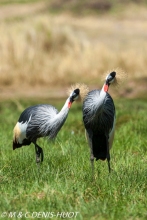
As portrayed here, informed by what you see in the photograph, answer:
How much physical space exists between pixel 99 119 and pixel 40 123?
2.08 ft

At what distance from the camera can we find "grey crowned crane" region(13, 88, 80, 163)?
5.44 m

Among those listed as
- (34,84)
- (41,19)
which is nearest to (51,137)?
(34,84)

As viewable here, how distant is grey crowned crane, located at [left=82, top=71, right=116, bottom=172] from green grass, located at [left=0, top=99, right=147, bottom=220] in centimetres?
21

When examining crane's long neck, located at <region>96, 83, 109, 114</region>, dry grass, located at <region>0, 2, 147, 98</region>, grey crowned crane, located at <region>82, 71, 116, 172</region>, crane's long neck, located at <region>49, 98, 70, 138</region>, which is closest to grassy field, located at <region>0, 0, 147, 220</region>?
dry grass, located at <region>0, 2, 147, 98</region>

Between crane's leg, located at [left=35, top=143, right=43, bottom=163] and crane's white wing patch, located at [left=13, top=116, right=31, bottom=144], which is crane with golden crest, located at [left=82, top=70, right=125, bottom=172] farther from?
crane's white wing patch, located at [left=13, top=116, right=31, bottom=144]

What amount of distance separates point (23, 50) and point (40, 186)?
1463cm

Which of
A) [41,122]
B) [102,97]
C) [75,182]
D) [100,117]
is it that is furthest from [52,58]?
[75,182]

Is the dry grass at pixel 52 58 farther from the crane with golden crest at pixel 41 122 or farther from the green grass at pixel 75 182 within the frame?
the crane with golden crest at pixel 41 122

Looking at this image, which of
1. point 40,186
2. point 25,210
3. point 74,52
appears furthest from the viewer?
point 74,52

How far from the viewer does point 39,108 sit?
5852 millimetres

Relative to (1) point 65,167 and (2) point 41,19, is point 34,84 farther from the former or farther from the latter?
(1) point 65,167

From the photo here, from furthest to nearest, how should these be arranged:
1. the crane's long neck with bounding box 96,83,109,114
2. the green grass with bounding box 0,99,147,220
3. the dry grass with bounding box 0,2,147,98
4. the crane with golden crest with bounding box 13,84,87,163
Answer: the dry grass with bounding box 0,2,147,98 → the crane with golden crest with bounding box 13,84,87,163 → the crane's long neck with bounding box 96,83,109,114 → the green grass with bounding box 0,99,147,220

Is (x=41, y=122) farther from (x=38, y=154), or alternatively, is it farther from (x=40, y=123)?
(x=38, y=154)

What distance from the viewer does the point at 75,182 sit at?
16.2 feet
